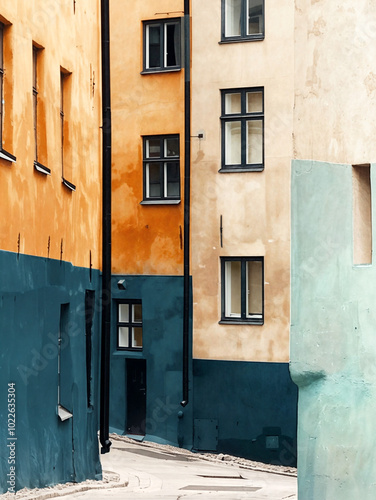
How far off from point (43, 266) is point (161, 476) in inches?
265

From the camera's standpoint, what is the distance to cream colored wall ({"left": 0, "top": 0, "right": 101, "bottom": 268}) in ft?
40.8

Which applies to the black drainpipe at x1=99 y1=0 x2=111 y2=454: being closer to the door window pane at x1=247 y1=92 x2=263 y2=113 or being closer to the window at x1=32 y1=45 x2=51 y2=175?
the window at x1=32 y1=45 x2=51 y2=175

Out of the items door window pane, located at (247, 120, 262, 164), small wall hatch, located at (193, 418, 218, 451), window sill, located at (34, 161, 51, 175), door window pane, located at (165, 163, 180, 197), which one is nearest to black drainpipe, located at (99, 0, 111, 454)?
window sill, located at (34, 161, 51, 175)

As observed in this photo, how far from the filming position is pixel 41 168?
1364 cm

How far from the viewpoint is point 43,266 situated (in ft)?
45.0

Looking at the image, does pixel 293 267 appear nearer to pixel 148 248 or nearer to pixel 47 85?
pixel 47 85

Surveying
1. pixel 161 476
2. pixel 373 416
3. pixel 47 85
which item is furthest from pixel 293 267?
pixel 161 476

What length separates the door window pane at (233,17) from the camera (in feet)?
77.6

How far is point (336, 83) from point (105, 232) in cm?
678

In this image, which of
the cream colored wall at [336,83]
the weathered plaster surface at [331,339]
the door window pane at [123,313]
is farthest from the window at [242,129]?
the weathered plaster surface at [331,339]

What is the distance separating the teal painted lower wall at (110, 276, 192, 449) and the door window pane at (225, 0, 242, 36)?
5815 mm

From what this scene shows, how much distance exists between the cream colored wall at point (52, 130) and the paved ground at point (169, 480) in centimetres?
343

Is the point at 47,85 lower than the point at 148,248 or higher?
higher

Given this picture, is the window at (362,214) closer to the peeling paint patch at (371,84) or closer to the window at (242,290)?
the peeling paint patch at (371,84)
